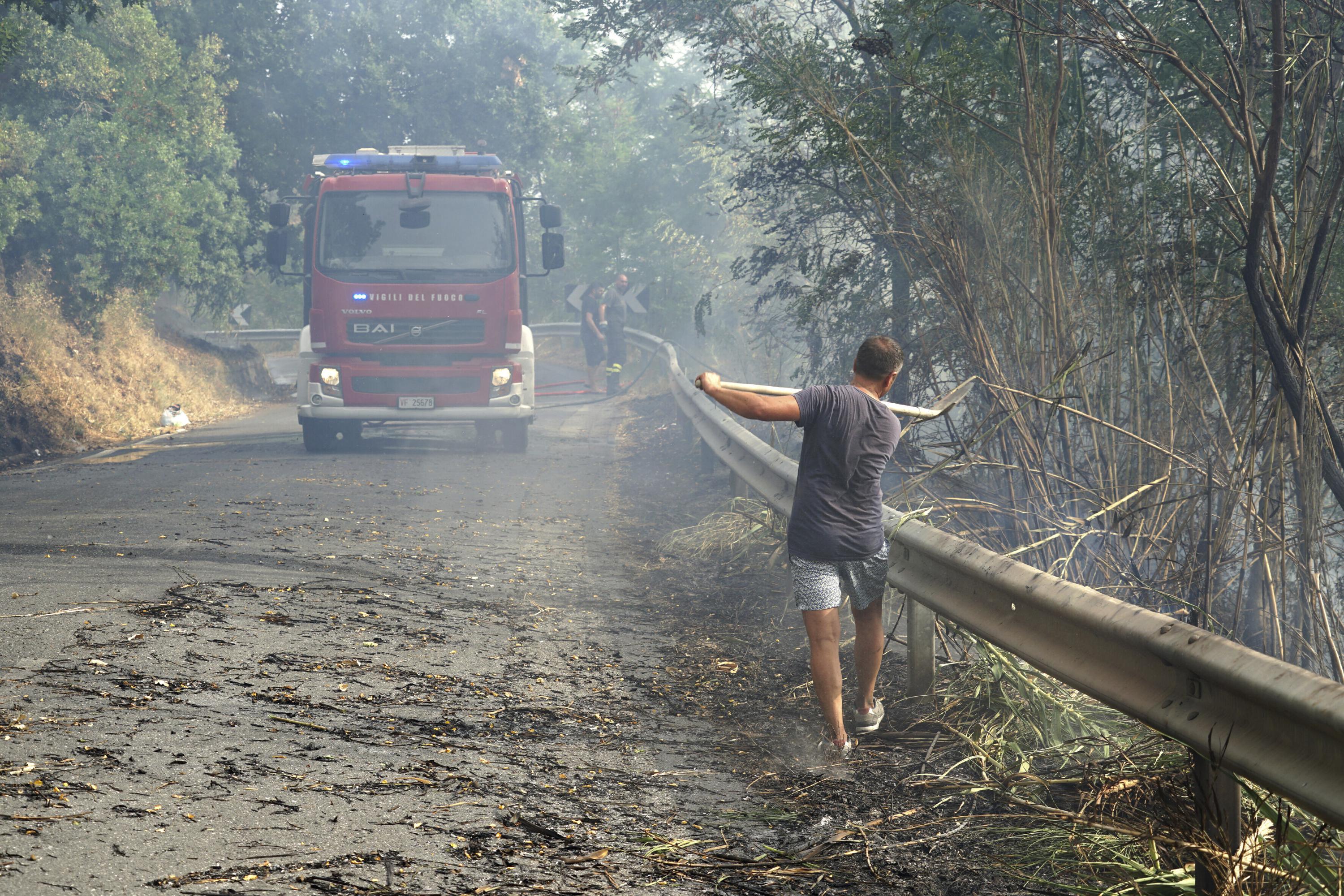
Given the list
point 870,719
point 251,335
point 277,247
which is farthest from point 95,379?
point 870,719

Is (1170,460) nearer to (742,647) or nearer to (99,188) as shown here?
(742,647)

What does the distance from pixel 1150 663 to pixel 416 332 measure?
11.3 m

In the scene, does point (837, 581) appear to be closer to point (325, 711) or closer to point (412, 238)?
point (325, 711)

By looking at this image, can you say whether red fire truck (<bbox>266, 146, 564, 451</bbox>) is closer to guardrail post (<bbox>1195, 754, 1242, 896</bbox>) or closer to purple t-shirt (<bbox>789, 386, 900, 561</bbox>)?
purple t-shirt (<bbox>789, 386, 900, 561</bbox>)

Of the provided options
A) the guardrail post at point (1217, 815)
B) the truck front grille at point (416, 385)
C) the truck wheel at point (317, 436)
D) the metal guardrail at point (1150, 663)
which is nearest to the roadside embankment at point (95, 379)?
the truck wheel at point (317, 436)

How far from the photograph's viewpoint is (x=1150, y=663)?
10.1 feet

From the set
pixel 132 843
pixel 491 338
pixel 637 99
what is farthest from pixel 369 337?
pixel 637 99

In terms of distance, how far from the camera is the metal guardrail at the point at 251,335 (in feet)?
96.8

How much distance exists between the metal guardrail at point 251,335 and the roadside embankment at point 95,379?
6.69 metres

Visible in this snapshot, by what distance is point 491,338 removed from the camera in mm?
13648

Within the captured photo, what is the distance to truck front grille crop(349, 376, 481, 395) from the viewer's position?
1331cm

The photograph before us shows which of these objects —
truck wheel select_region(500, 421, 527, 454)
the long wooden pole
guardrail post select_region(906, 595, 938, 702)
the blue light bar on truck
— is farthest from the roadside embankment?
guardrail post select_region(906, 595, 938, 702)

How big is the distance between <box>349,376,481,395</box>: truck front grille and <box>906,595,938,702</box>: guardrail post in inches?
375

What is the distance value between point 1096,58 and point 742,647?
A: 8.32 meters
